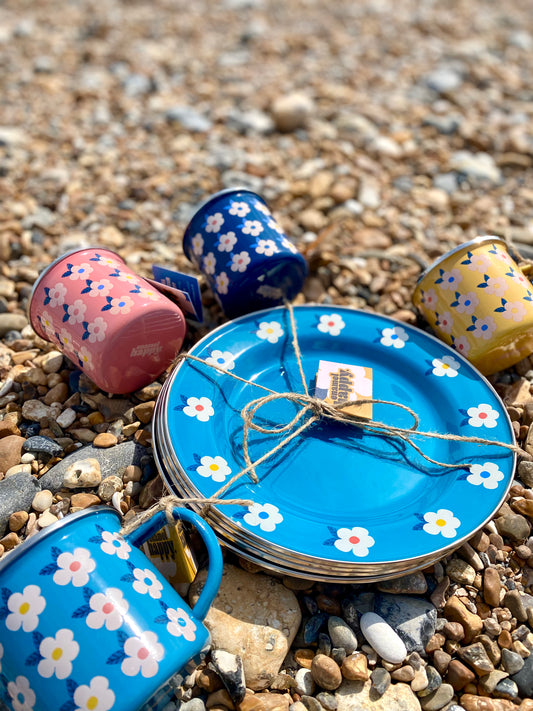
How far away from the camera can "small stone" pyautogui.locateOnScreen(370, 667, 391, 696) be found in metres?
1.45

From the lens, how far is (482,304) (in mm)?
1949

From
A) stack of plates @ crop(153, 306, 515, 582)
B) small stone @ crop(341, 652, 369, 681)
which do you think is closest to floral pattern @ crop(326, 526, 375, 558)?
stack of plates @ crop(153, 306, 515, 582)

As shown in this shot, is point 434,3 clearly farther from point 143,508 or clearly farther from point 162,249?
point 143,508

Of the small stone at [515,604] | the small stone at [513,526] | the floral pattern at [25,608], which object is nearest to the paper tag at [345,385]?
the small stone at [513,526]

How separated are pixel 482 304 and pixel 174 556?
119 centimetres

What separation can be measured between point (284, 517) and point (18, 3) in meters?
4.64

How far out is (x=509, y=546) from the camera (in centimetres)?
174

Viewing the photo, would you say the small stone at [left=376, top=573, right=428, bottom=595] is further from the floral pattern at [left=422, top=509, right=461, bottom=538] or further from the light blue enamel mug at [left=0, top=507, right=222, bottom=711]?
the light blue enamel mug at [left=0, top=507, right=222, bottom=711]

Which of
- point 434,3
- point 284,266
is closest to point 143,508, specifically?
point 284,266

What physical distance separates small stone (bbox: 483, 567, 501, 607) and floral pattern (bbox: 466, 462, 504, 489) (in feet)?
0.78

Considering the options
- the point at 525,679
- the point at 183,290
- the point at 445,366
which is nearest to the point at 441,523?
the point at 525,679

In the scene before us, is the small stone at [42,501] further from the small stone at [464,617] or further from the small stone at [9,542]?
the small stone at [464,617]

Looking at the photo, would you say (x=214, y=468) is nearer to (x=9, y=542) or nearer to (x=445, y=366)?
(x=9, y=542)

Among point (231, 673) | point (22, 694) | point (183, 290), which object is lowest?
point (231, 673)
